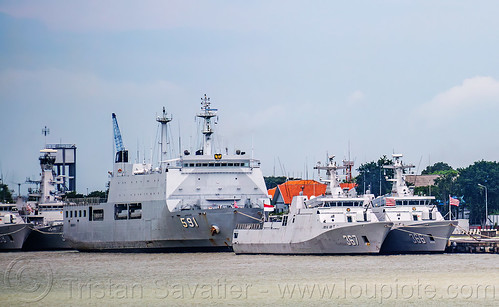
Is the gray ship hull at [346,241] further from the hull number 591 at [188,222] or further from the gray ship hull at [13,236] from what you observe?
the gray ship hull at [13,236]

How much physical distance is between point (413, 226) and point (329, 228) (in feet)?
17.3

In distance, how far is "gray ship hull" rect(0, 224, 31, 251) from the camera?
84.5 metres

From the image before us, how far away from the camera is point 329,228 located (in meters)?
58.2

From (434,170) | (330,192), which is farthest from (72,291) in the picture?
(434,170)

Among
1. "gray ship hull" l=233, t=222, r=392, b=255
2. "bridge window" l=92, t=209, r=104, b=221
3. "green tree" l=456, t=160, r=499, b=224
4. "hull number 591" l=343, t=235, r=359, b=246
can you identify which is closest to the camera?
"gray ship hull" l=233, t=222, r=392, b=255

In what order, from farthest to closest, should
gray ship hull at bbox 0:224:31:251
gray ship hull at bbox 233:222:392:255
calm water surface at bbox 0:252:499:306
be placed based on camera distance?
gray ship hull at bbox 0:224:31:251 < gray ship hull at bbox 233:222:392:255 < calm water surface at bbox 0:252:499:306

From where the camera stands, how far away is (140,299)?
40.4 meters

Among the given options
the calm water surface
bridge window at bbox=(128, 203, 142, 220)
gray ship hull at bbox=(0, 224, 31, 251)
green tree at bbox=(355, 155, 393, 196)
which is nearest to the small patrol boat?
gray ship hull at bbox=(0, 224, 31, 251)

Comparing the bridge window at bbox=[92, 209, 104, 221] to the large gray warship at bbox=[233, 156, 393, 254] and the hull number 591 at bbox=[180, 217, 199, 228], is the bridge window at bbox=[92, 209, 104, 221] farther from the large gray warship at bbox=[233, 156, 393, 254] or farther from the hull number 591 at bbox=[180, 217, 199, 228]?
the large gray warship at bbox=[233, 156, 393, 254]

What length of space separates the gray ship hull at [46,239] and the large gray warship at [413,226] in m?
35.6

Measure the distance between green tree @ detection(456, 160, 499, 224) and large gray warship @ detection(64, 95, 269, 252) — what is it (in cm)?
4783

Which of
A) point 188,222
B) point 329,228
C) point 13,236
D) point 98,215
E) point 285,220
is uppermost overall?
point 98,215

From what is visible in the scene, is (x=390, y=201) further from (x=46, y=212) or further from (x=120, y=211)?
(x=46, y=212)

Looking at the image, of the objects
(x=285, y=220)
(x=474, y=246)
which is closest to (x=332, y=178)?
(x=285, y=220)
